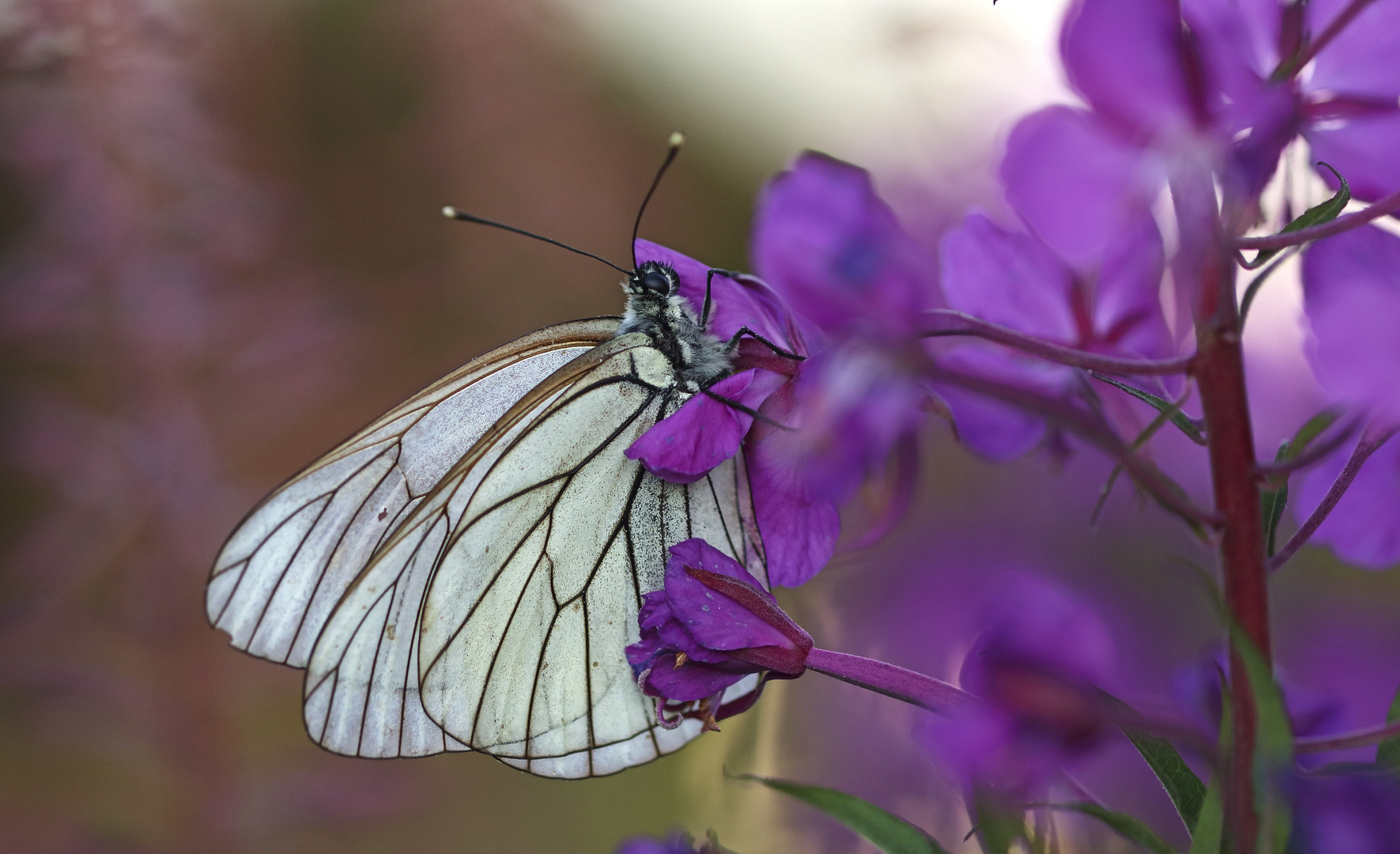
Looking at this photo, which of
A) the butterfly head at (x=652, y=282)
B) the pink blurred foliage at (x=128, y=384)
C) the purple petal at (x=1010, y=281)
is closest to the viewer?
the purple petal at (x=1010, y=281)

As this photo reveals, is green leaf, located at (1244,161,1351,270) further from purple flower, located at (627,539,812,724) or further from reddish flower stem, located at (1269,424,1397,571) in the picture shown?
purple flower, located at (627,539,812,724)

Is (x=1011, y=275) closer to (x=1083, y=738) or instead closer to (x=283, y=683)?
(x=1083, y=738)

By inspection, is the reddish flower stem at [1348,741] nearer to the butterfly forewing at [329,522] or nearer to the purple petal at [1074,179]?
the purple petal at [1074,179]

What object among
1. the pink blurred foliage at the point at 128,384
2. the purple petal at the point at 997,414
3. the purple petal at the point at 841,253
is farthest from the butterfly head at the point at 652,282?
the pink blurred foliage at the point at 128,384

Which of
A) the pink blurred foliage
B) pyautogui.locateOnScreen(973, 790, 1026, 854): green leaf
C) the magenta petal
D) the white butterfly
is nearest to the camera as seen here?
pyautogui.locateOnScreen(973, 790, 1026, 854): green leaf

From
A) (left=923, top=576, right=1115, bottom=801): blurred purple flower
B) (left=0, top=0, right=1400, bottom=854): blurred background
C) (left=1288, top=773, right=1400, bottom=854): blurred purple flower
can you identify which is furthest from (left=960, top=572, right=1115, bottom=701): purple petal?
(left=0, top=0, right=1400, bottom=854): blurred background

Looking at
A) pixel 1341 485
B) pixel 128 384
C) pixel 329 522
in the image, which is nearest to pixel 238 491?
pixel 128 384
